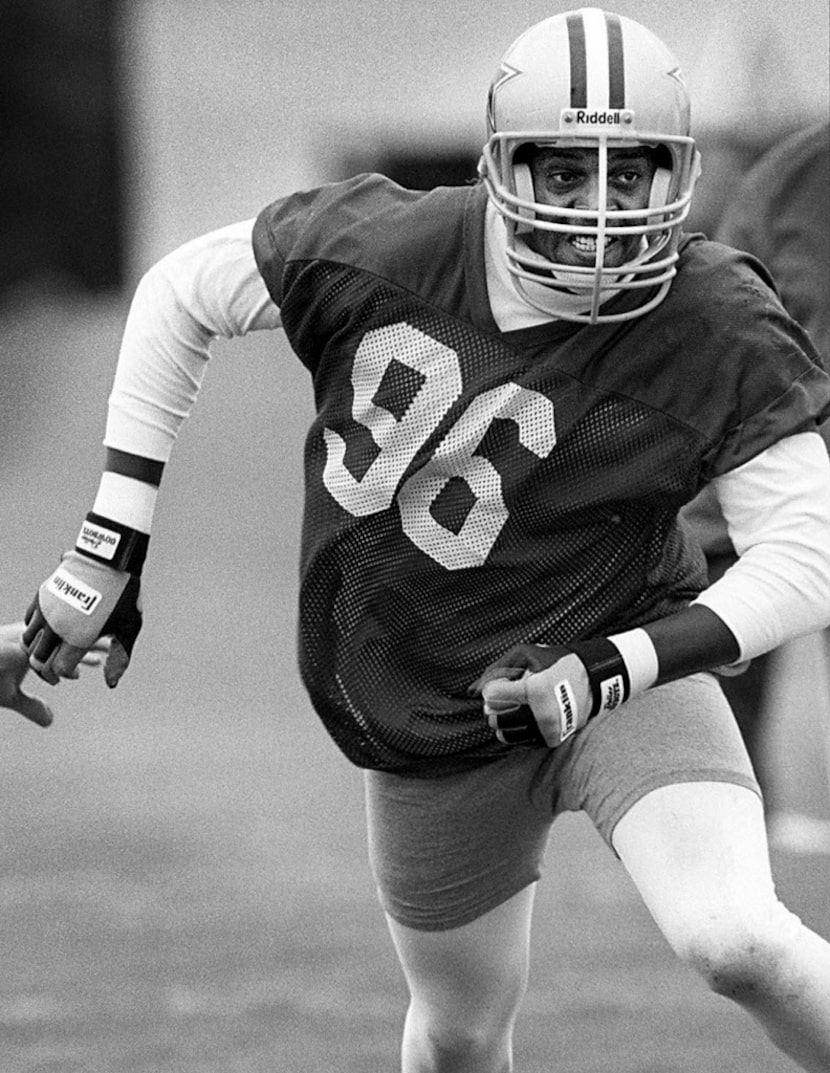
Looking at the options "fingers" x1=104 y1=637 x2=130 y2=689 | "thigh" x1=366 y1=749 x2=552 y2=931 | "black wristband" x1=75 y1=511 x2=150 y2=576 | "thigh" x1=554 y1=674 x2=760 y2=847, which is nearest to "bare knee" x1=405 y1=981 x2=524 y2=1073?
"thigh" x1=366 y1=749 x2=552 y2=931

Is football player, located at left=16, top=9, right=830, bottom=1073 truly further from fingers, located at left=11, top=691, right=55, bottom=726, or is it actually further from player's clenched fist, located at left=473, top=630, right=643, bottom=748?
fingers, located at left=11, top=691, right=55, bottom=726

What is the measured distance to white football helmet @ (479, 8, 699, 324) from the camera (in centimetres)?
271

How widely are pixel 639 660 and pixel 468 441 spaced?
398 millimetres

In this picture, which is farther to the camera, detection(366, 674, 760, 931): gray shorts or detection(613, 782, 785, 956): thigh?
detection(366, 674, 760, 931): gray shorts

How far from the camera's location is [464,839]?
3.02 m

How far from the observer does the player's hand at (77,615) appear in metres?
3.05

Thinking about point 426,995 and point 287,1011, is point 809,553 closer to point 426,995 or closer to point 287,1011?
point 426,995

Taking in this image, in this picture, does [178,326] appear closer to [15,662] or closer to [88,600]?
[88,600]

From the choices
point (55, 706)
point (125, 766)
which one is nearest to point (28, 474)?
point (55, 706)

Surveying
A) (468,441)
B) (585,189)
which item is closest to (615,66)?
(585,189)

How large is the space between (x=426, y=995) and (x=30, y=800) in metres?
2.37

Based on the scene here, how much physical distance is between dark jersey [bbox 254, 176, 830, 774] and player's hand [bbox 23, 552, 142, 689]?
27 centimetres

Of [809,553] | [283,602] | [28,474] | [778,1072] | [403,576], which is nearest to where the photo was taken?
[809,553]

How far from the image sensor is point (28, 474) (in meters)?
11.2
